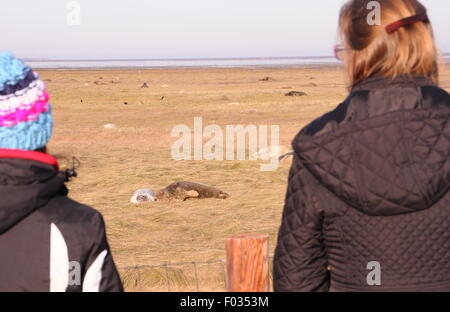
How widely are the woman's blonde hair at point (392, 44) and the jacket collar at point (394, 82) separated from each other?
0.5 inches

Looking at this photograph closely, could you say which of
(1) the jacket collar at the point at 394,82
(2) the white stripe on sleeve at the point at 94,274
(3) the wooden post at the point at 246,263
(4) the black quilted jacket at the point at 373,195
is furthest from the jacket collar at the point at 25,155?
(3) the wooden post at the point at 246,263

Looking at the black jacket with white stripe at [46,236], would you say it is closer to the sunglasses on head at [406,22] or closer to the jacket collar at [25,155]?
the jacket collar at [25,155]

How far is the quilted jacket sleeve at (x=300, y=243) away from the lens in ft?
7.34

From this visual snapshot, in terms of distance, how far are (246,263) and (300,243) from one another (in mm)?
700

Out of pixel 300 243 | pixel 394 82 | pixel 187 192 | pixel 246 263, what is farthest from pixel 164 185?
pixel 394 82

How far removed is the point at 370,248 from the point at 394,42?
636 millimetres

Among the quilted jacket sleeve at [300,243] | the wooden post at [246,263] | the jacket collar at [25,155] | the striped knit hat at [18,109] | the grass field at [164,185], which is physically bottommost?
the grass field at [164,185]

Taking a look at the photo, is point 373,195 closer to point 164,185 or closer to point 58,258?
point 58,258

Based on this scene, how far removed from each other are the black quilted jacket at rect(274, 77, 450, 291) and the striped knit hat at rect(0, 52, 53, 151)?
776mm

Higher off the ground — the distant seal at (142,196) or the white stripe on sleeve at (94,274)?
the white stripe on sleeve at (94,274)

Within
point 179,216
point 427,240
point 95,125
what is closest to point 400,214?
point 427,240

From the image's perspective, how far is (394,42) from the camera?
2.19 meters

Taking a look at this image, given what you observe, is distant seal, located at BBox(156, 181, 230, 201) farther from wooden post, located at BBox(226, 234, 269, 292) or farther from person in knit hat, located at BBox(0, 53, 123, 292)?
person in knit hat, located at BBox(0, 53, 123, 292)

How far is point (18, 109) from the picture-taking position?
2.03 meters
